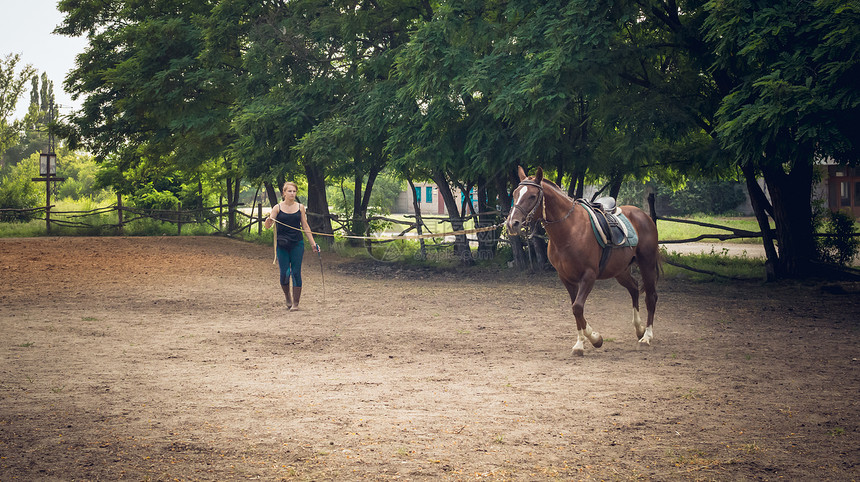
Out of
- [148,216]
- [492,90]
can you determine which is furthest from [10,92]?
[492,90]

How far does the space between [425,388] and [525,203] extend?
2.75m

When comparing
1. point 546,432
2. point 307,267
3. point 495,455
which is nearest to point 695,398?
point 546,432

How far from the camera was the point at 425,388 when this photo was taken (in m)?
7.06

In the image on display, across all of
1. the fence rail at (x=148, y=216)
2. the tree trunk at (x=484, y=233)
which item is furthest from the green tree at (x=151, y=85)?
the tree trunk at (x=484, y=233)

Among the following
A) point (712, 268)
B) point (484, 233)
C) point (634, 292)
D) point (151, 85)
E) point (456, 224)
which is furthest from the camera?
point (151, 85)

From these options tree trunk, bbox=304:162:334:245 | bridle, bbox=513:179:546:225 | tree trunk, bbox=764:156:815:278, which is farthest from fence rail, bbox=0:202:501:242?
bridle, bbox=513:179:546:225

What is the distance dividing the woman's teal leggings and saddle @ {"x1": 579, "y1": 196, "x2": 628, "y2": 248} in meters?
5.13

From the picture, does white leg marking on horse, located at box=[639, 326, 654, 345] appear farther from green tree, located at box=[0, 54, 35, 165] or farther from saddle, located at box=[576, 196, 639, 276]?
green tree, located at box=[0, 54, 35, 165]

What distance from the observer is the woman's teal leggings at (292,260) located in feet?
40.7

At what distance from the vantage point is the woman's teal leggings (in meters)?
12.4

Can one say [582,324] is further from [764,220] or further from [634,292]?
[764,220]

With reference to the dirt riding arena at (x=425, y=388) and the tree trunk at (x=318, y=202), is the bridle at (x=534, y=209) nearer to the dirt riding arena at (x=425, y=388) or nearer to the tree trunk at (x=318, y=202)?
the dirt riding arena at (x=425, y=388)

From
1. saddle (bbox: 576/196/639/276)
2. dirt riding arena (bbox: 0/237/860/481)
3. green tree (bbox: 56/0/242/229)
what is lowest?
dirt riding arena (bbox: 0/237/860/481)

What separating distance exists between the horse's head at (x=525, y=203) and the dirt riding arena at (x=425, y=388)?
158 cm
